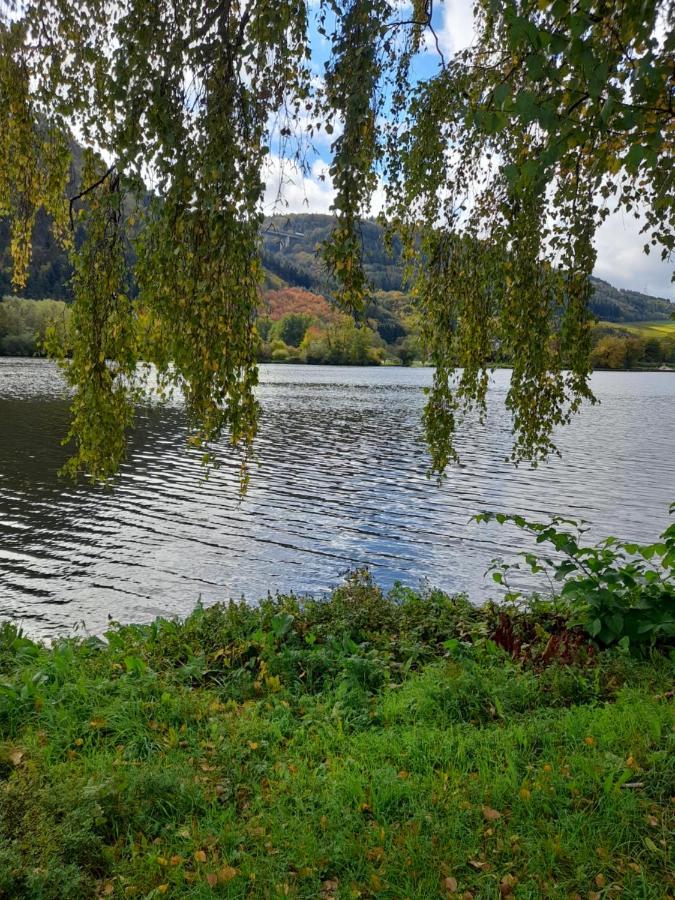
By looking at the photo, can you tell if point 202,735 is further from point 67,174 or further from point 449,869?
point 67,174

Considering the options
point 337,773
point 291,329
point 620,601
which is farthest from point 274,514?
point 291,329

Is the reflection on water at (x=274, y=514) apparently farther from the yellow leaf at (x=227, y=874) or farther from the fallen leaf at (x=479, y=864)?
the fallen leaf at (x=479, y=864)

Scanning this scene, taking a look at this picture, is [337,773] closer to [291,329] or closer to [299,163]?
[299,163]

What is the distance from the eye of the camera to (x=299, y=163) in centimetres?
462

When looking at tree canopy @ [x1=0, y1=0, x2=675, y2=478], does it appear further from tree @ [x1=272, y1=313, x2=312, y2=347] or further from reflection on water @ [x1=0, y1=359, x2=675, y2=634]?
tree @ [x1=272, y1=313, x2=312, y2=347]

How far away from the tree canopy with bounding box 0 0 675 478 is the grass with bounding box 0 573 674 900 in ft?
8.00

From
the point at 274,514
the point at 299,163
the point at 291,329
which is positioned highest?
the point at 291,329

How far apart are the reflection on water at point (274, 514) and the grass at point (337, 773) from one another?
5.27 m

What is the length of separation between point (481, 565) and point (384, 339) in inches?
4757

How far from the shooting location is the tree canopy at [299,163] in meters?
2.90

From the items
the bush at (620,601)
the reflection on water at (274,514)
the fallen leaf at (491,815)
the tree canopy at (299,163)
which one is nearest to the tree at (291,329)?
the reflection on water at (274,514)

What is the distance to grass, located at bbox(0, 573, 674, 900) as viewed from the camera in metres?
3.73

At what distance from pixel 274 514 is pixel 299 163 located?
1522 centimetres

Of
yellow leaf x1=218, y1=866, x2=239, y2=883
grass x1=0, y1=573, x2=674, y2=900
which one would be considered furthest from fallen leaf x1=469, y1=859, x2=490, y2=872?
yellow leaf x1=218, y1=866, x2=239, y2=883
